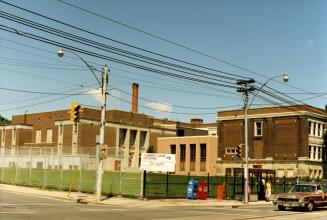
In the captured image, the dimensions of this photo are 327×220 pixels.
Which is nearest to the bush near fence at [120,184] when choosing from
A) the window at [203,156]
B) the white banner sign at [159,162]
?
the white banner sign at [159,162]

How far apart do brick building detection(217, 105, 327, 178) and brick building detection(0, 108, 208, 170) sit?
17367mm

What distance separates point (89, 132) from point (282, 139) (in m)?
31.5

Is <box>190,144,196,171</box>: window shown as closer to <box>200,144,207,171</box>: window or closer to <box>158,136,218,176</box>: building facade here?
<box>158,136,218,176</box>: building facade

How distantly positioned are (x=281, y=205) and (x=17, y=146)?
258ft

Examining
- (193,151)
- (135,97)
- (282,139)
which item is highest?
(135,97)

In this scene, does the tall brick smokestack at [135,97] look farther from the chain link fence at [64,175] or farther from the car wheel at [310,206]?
the car wheel at [310,206]

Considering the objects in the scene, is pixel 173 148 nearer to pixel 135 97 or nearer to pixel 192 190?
pixel 135 97

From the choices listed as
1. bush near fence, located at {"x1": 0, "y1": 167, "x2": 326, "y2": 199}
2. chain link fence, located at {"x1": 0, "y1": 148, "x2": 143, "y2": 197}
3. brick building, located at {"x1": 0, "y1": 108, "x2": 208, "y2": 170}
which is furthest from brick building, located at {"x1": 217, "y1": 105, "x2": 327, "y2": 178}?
chain link fence, located at {"x1": 0, "y1": 148, "x2": 143, "y2": 197}

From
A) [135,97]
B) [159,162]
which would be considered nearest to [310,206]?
[159,162]

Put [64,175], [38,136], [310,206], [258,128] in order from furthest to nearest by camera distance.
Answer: [38,136]
[258,128]
[64,175]
[310,206]

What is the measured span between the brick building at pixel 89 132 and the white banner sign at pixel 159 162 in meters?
42.8

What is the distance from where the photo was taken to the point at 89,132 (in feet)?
284

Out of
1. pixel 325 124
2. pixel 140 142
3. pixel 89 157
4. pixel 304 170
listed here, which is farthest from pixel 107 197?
pixel 140 142

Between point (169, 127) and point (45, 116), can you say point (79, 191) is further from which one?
point (169, 127)
